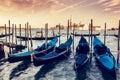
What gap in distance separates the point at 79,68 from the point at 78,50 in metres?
4.18

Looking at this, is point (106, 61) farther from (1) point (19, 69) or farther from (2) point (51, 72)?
(1) point (19, 69)

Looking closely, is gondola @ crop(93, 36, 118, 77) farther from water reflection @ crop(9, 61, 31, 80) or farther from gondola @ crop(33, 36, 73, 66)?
water reflection @ crop(9, 61, 31, 80)

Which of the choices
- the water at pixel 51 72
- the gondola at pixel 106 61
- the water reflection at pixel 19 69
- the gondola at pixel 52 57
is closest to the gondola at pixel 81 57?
the water at pixel 51 72

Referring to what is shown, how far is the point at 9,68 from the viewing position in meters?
19.2

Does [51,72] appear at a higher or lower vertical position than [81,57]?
lower

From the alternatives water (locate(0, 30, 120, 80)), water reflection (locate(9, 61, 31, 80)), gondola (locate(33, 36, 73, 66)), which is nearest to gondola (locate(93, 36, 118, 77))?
water (locate(0, 30, 120, 80))

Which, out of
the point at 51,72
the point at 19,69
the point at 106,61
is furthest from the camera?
the point at 19,69

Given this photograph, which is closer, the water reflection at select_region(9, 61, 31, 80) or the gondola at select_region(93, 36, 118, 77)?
the gondola at select_region(93, 36, 118, 77)

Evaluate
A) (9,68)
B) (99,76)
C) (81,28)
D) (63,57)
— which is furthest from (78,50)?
(81,28)

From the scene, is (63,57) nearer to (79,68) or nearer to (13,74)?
(79,68)

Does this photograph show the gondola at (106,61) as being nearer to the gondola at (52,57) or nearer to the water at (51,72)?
the water at (51,72)

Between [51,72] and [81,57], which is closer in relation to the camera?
[51,72]

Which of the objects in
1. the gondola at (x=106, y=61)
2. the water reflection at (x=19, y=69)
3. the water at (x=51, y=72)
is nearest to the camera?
the gondola at (x=106, y=61)

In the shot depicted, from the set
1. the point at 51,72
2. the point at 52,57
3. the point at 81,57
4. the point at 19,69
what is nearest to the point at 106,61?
the point at 81,57
